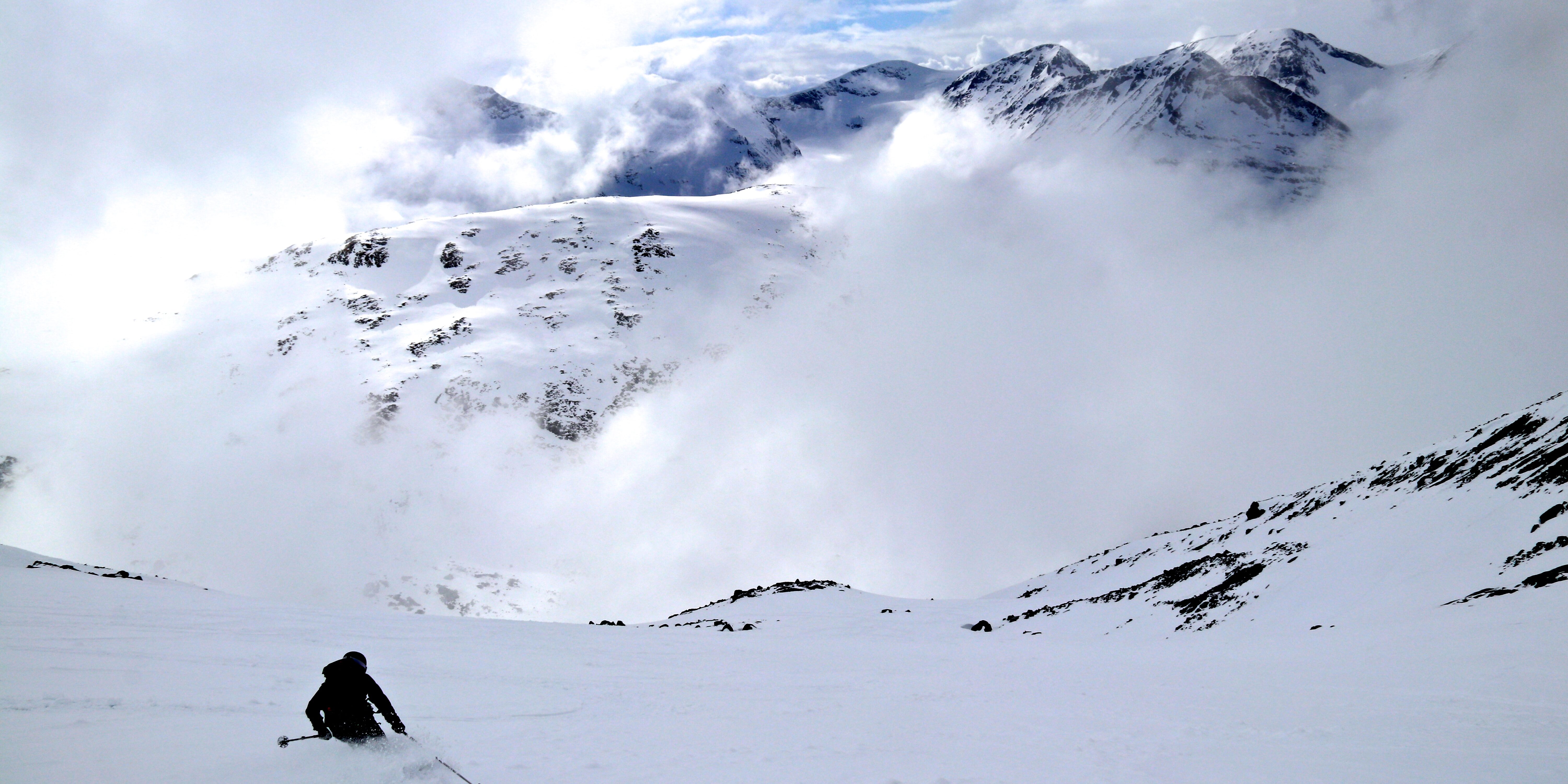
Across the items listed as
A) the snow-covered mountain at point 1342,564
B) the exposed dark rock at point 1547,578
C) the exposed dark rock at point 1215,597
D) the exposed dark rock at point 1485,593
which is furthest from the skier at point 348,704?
the exposed dark rock at point 1215,597

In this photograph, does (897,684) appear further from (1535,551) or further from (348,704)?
(1535,551)

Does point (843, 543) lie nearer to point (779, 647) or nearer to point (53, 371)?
point (779, 647)

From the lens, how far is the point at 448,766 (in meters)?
9.44

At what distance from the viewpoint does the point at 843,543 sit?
191 m

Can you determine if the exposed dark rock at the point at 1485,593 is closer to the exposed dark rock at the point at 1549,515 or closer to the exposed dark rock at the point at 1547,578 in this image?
the exposed dark rock at the point at 1547,578

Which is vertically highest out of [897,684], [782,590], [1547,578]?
[782,590]

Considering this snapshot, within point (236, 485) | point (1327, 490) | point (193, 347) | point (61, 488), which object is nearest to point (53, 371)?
point (193, 347)

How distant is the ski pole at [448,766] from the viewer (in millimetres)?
8992

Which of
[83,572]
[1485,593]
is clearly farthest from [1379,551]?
[83,572]

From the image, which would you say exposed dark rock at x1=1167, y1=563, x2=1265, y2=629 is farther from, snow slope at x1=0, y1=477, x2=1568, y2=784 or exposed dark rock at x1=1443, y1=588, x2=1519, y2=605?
exposed dark rock at x1=1443, y1=588, x2=1519, y2=605

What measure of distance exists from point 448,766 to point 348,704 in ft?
5.26

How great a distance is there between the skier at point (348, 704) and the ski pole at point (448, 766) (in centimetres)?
37

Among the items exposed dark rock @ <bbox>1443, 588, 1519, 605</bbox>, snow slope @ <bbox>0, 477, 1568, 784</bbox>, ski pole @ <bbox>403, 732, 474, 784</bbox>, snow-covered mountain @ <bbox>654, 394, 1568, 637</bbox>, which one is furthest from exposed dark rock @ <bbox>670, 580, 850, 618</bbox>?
ski pole @ <bbox>403, 732, 474, 784</bbox>

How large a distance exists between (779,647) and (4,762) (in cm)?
2090
